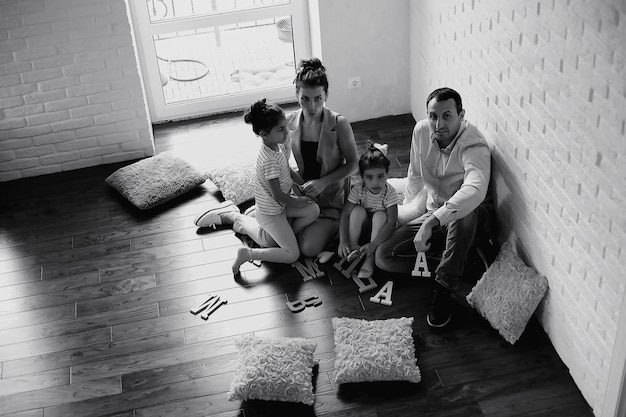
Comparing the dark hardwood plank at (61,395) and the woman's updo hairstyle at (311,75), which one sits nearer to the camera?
the dark hardwood plank at (61,395)

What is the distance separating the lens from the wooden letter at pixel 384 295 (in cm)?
358

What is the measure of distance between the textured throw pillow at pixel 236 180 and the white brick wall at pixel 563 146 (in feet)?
4.43

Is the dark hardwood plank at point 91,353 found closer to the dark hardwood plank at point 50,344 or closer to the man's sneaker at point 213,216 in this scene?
the dark hardwood plank at point 50,344

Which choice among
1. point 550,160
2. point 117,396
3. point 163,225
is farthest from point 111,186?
point 550,160

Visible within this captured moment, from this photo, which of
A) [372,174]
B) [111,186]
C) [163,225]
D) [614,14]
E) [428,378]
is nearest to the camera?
[614,14]

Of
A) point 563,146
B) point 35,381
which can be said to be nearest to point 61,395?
point 35,381

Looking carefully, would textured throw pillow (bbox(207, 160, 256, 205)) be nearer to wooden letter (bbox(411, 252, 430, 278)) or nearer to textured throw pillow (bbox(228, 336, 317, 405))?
wooden letter (bbox(411, 252, 430, 278))

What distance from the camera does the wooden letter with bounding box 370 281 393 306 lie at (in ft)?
Answer: 11.7

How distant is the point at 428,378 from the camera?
317cm

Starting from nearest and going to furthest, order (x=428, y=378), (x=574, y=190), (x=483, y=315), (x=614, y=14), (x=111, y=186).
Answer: (x=614, y=14)
(x=574, y=190)
(x=428, y=378)
(x=483, y=315)
(x=111, y=186)

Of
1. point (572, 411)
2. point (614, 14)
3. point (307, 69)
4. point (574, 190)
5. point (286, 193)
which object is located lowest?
point (572, 411)

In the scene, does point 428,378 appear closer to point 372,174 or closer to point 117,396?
point 372,174

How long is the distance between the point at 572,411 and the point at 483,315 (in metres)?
0.59

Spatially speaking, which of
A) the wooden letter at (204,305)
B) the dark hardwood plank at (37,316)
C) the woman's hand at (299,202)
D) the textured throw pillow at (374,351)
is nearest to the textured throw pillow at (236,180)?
the woman's hand at (299,202)
